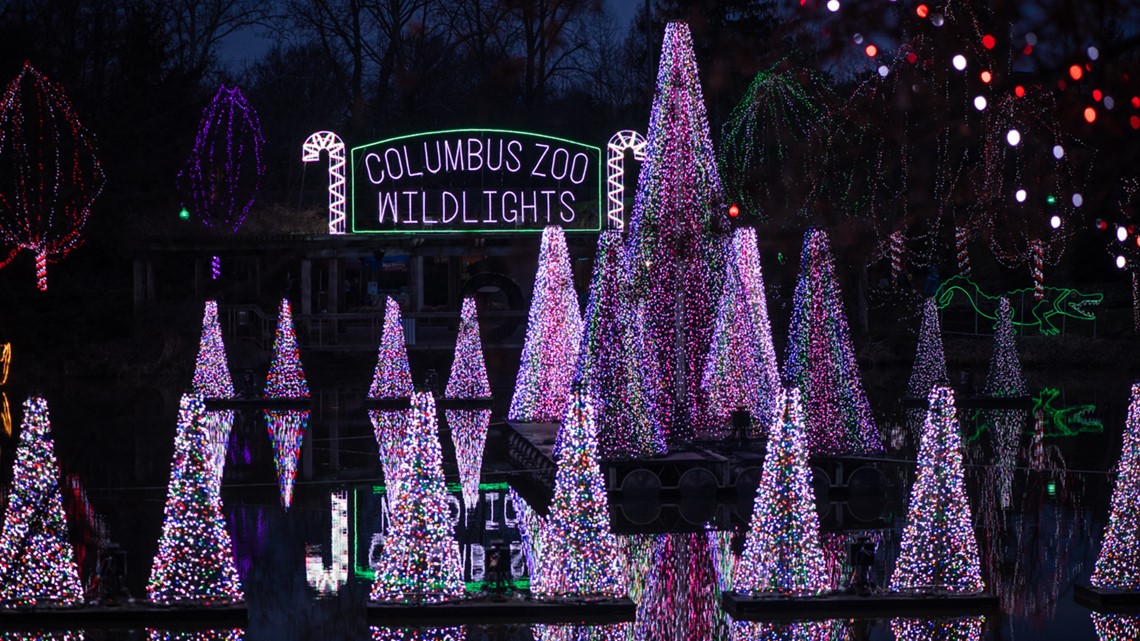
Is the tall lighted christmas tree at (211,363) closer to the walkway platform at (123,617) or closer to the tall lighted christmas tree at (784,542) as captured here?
the walkway platform at (123,617)

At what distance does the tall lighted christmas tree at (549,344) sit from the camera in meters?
19.3

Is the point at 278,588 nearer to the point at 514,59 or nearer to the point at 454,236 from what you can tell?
the point at 454,236

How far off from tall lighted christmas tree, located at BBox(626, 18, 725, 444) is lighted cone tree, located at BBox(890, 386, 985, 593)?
16.9 ft

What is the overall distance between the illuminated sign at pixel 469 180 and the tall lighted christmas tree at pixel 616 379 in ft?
63.2

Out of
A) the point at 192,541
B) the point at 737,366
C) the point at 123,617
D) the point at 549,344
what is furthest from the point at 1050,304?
the point at 123,617

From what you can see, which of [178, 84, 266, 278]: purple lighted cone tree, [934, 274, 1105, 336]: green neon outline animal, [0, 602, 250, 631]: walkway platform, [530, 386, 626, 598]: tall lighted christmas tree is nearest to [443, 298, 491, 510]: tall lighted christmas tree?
[530, 386, 626, 598]: tall lighted christmas tree

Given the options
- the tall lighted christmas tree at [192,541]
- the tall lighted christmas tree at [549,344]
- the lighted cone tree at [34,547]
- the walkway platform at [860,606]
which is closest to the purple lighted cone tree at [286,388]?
the tall lighted christmas tree at [549,344]

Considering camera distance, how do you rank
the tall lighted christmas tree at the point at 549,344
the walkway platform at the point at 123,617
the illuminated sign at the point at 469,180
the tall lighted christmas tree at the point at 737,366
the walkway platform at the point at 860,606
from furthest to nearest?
the illuminated sign at the point at 469,180 < the tall lighted christmas tree at the point at 549,344 < the tall lighted christmas tree at the point at 737,366 < the walkway platform at the point at 860,606 < the walkway platform at the point at 123,617

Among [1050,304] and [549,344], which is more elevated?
[1050,304]

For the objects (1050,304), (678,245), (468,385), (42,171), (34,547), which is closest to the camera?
(34,547)

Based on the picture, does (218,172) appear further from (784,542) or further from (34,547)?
(784,542)

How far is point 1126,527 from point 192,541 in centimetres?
610

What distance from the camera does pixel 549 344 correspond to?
64.7ft

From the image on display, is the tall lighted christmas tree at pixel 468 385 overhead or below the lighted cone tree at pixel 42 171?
below
